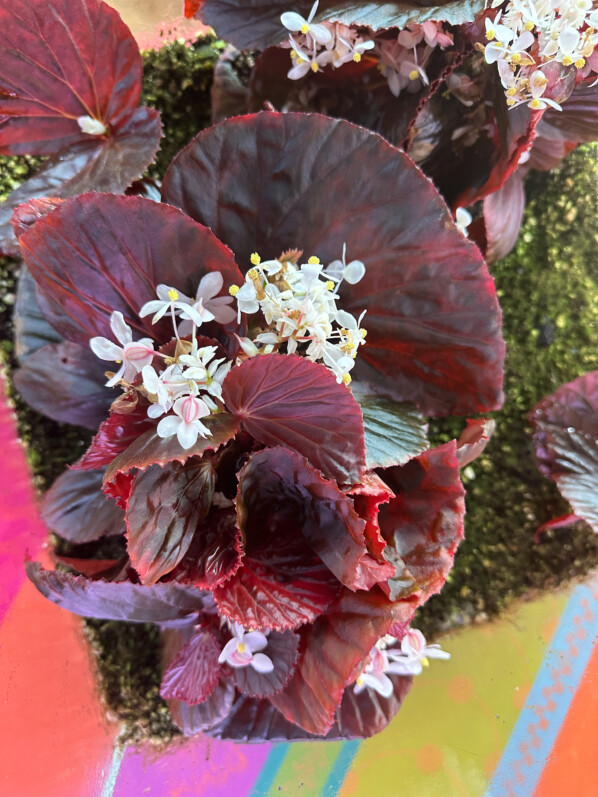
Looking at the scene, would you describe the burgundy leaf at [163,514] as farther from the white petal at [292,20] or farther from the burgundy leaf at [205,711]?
the white petal at [292,20]

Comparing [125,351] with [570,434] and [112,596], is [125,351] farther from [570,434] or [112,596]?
[570,434]

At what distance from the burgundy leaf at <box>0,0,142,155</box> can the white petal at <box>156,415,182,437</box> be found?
1.18 ft

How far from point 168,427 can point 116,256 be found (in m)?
0.13

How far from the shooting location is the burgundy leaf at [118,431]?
47 centimetres

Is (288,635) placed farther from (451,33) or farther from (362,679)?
(451,33)

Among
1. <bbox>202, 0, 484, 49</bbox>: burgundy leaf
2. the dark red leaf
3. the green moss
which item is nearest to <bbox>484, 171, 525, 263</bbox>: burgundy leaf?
the green moss

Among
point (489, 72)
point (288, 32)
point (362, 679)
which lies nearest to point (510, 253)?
point (489, 72)

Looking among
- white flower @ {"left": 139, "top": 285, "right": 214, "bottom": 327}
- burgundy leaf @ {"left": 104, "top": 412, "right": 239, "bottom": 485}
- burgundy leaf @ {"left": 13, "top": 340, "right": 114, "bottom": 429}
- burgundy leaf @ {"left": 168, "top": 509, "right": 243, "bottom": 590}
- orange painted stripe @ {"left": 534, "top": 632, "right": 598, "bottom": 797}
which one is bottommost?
orange painted stripe @ {"left": 534, "top": 632, "right": 598, "bottom": 797}

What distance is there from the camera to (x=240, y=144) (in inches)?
18.9

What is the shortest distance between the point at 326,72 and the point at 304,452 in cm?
41

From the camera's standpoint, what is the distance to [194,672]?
0.58 m

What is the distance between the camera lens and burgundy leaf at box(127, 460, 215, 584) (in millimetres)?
436

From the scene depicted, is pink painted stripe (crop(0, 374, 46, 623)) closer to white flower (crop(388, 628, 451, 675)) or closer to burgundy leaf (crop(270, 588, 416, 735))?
burgundy leaf (crop(270, 588, 416, 735))

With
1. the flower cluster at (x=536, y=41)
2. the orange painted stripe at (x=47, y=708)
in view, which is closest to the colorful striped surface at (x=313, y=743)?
the orange painted stripe at (x=47, y=708)
